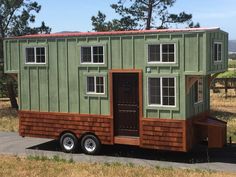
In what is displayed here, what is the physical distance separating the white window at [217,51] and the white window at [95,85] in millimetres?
3897

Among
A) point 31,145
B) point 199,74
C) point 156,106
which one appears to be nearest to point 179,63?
point 199,74

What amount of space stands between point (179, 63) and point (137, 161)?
A: 3537mm

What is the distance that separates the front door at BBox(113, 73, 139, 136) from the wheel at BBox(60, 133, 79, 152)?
1.66 meters

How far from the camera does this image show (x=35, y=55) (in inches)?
626

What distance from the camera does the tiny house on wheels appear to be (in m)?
13.5

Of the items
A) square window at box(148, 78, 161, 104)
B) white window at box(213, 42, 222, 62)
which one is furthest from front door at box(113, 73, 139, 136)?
white window at box(213, 42, 222, 62)

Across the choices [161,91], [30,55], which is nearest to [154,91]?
[161,91]

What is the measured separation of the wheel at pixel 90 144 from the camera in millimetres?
15022

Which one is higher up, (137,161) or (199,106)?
(199,106)

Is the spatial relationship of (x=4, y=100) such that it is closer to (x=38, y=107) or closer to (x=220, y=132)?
(x=38, y=107)

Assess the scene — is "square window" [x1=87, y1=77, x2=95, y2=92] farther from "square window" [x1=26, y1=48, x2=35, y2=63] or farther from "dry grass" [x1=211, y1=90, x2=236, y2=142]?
"dry grass" [x1=211, y1=90, x2=236, y2=142]

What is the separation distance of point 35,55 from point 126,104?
402 cm

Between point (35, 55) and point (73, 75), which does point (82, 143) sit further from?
point (35, 55)

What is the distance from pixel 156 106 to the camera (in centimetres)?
1388
